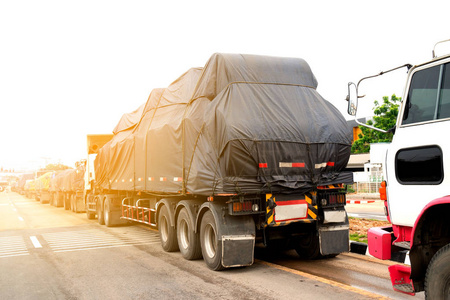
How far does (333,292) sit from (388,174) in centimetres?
224

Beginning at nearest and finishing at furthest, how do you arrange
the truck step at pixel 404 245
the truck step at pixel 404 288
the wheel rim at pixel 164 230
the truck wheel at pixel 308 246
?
the truck step at pixel 404 288, the truck step at pixel 404 245, the truck wheel at pixel 308 246, the wheel rim at pixel 164 230

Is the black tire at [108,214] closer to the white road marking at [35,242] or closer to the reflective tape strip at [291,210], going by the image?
the white road marking at [35,242]

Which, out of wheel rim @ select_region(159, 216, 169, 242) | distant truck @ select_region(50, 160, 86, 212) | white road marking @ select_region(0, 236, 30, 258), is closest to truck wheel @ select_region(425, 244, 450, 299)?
wheel rim @ select_region(159, 216, 169, 242)

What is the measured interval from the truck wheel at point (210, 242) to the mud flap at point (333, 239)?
6.14ft

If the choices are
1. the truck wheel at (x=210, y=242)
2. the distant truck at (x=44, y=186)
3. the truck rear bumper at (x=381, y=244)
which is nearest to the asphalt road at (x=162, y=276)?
the truck wheel at (x=210, y=242)

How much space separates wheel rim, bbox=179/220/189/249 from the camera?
8.76 metres

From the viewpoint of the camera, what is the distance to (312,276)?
22.5 feet

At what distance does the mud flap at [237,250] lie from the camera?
23.1ft

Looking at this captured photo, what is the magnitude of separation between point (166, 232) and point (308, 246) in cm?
326

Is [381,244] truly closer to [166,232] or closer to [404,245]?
[404,245]

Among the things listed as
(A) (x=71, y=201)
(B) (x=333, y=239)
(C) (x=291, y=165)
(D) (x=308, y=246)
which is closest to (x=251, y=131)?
(C) (x=291, y=165)

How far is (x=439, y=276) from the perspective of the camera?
12.1 ft

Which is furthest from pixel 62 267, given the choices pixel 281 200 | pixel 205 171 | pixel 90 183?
pixel 90 183

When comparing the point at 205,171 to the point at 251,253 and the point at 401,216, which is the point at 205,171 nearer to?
the point at 251,253
